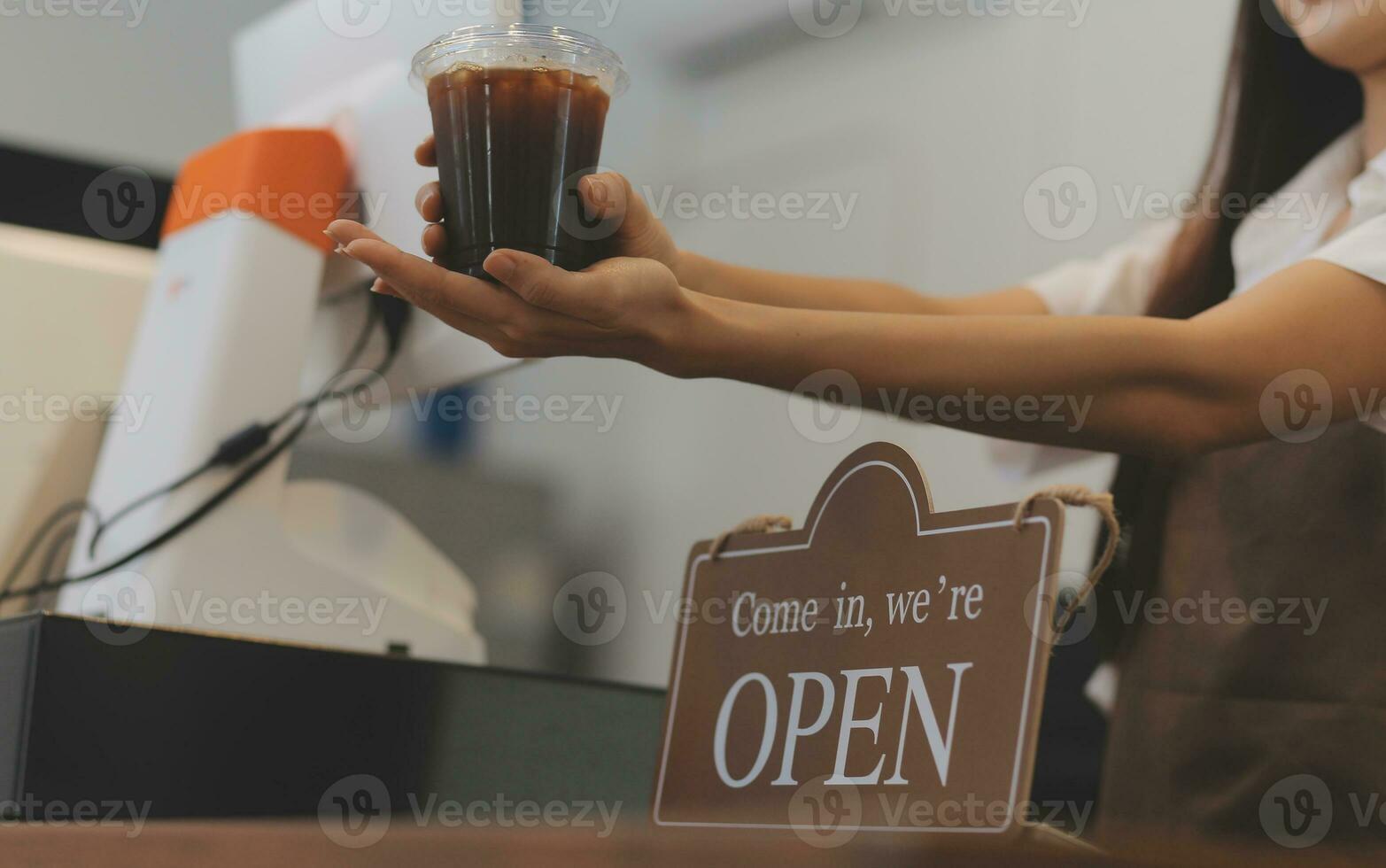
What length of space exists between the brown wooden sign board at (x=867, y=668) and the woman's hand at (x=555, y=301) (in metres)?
0.15

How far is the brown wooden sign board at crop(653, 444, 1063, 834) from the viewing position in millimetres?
646

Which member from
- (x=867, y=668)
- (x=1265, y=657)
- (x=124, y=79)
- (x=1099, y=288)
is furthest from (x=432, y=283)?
(x=124, y=79)

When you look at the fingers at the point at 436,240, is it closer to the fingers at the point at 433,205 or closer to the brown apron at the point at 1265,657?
the fingers at the point at 433,205

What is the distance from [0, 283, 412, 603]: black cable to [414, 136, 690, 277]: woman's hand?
44cm

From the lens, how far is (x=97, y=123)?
262cm

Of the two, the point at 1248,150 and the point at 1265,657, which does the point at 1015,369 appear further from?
the point at 1248,150

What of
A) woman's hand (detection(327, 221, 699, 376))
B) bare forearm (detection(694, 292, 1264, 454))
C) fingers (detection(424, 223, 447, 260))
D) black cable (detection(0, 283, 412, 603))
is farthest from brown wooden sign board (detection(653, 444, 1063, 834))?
black cable (detection(0, 283, 412, 603))

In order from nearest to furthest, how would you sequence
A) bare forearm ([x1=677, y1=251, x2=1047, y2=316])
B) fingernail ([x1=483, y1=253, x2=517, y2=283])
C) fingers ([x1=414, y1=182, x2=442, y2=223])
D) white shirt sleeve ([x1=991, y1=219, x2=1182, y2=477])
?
fingernail ([x1=483, y1=253, x2=517, y2=283]) < fingers ([x1=414, y1=182, x2=442, y2=223]) < bare forearm ([x1=677, y1=251, x2=1047, y2=316]) < white shirt sleeve ([x1=991, y1=219, x2=1182, y2=477])

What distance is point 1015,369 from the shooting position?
74 cm

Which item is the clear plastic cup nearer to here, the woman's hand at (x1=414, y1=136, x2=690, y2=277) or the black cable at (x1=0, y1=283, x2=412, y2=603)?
the woman's hand at (x1=414, y1=136, x2=690, y2=277)

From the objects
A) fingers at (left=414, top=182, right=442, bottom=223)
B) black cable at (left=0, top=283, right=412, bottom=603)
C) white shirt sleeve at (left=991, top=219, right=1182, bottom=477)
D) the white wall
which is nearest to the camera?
fingers at (left=414, top=182, right=442, bottom=223)

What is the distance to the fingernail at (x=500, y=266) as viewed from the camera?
64 cm

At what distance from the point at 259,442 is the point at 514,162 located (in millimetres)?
548

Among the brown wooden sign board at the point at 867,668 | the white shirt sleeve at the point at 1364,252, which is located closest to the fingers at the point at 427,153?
the brown wooden sign board at the point at 867,668
